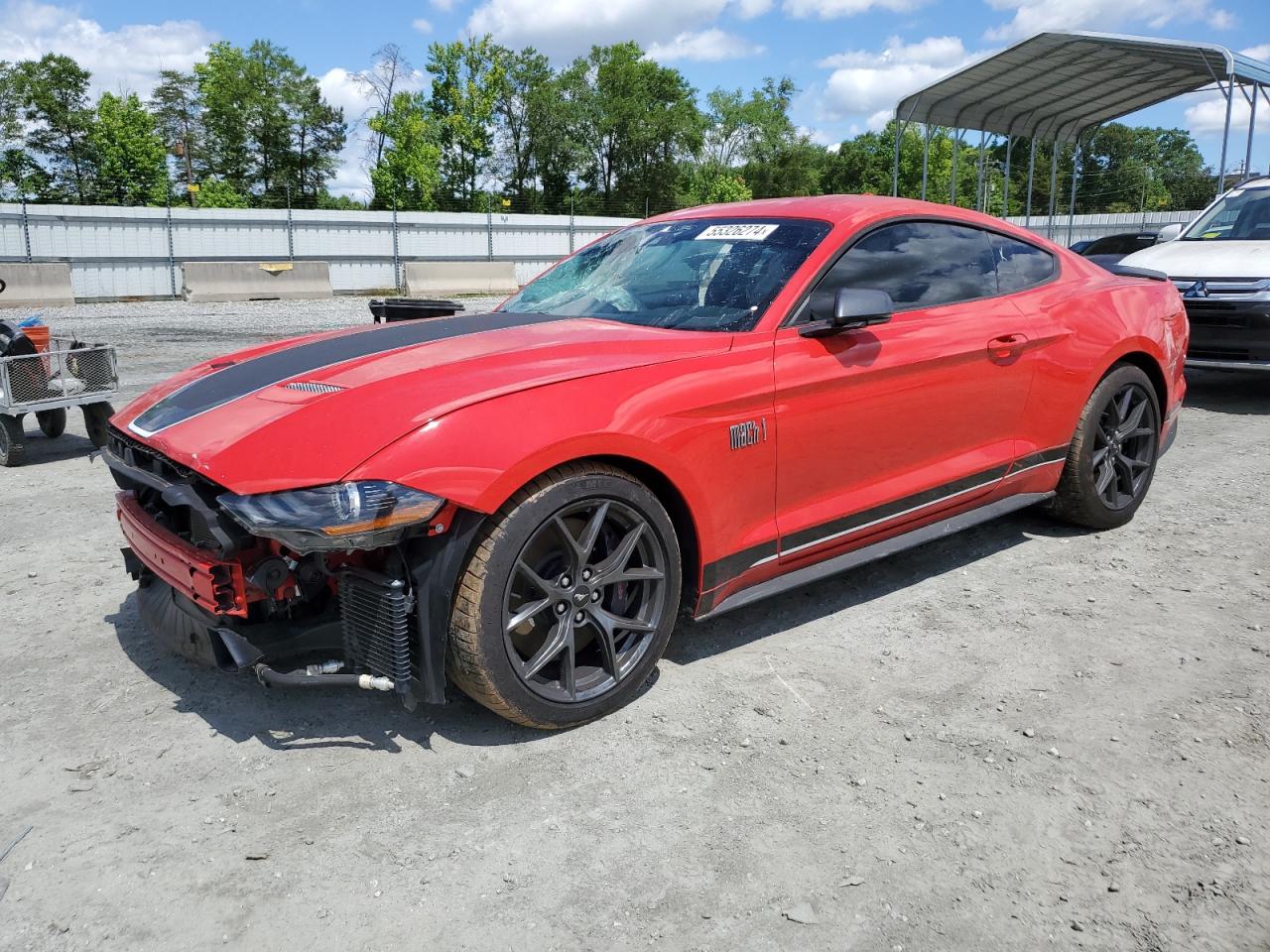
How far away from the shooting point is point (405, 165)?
171ft

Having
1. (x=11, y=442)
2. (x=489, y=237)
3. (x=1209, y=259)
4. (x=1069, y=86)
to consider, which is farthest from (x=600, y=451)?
(x=489, y=237)

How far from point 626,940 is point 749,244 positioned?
2.55m

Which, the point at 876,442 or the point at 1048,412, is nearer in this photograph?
the point at 876,442

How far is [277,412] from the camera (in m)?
2.81

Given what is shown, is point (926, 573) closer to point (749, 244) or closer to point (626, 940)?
point (749, 244)

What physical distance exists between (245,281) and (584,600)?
22.1 meters

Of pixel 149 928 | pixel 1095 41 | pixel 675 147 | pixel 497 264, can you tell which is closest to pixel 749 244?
pixel 149 928

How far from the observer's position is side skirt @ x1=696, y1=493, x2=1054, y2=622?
11.1 feet

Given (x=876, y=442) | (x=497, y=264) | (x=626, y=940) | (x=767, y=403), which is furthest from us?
(x=497, y=264)

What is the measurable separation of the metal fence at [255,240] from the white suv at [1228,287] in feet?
42.5

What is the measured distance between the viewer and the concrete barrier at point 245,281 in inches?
877

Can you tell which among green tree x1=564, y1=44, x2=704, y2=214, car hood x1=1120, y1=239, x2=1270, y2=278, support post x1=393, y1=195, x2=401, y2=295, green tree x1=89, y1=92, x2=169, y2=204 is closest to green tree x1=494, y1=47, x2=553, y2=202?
green tree x1=564, y1=44, x2=704, y2=214

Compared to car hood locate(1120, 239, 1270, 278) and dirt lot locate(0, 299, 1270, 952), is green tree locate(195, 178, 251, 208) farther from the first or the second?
dirt lot locate(0, 299, 1270, 952)

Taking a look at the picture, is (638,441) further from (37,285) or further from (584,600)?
(37,285)
